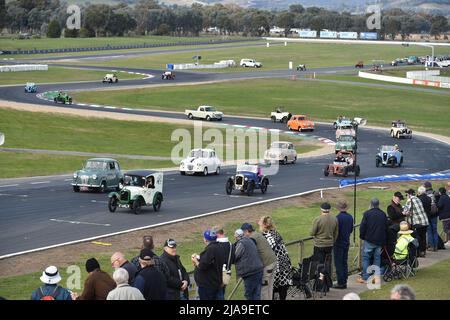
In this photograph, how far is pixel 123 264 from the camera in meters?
14.5

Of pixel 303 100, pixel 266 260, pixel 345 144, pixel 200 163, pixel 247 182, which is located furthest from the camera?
pixel 303 100

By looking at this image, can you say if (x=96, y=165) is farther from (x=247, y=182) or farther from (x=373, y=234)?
(x=373, y=234)

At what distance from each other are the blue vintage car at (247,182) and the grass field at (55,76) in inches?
2754

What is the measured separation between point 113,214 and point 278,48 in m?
168

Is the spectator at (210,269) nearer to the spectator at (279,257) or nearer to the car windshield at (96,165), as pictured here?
the spectator at (279,257)

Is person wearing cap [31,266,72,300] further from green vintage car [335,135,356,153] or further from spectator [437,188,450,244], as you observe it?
green vintage car [335,135,356,153]

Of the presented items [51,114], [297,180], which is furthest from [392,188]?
[51,114]

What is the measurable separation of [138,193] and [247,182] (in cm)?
717

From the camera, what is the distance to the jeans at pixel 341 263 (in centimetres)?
1953

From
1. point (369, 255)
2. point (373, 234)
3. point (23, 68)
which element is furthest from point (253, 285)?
point (23, 68)

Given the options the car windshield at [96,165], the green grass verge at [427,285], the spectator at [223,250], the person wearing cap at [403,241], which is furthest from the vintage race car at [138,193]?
the spectator at [223,250]

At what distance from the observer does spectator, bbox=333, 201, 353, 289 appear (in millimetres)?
19406

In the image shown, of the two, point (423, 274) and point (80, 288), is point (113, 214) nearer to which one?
point (80, 288)
